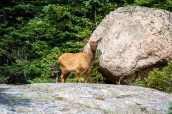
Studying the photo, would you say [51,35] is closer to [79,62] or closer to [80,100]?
[79,62]

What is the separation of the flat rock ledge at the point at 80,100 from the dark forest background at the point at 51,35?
3.84 m

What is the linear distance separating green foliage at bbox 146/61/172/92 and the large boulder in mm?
1130

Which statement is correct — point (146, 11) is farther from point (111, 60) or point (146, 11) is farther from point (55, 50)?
point (55, 50)

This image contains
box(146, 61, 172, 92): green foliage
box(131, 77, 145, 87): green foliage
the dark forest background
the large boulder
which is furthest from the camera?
the dark forest background

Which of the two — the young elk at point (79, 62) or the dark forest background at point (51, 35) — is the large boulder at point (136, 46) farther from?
the young elk at point (79, 62)

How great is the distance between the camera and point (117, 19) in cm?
1252

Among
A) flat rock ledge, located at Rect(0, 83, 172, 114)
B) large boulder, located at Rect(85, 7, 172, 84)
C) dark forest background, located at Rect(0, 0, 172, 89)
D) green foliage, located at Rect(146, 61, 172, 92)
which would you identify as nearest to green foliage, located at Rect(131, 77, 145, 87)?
large boulder, located at Rect(85, 7, 172, 84)

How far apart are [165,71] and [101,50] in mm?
2347

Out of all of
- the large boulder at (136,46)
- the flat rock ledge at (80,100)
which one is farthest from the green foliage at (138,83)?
the flat rock ledge at (80,100)

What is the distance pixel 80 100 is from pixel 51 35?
7033 mm

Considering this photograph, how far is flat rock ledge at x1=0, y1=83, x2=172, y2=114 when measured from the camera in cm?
641

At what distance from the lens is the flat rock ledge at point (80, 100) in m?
6.41

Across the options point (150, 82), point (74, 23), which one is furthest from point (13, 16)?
point (150, 82)

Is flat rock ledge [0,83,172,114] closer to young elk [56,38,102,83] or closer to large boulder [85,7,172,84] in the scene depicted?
young elk [56,38,102,83]
